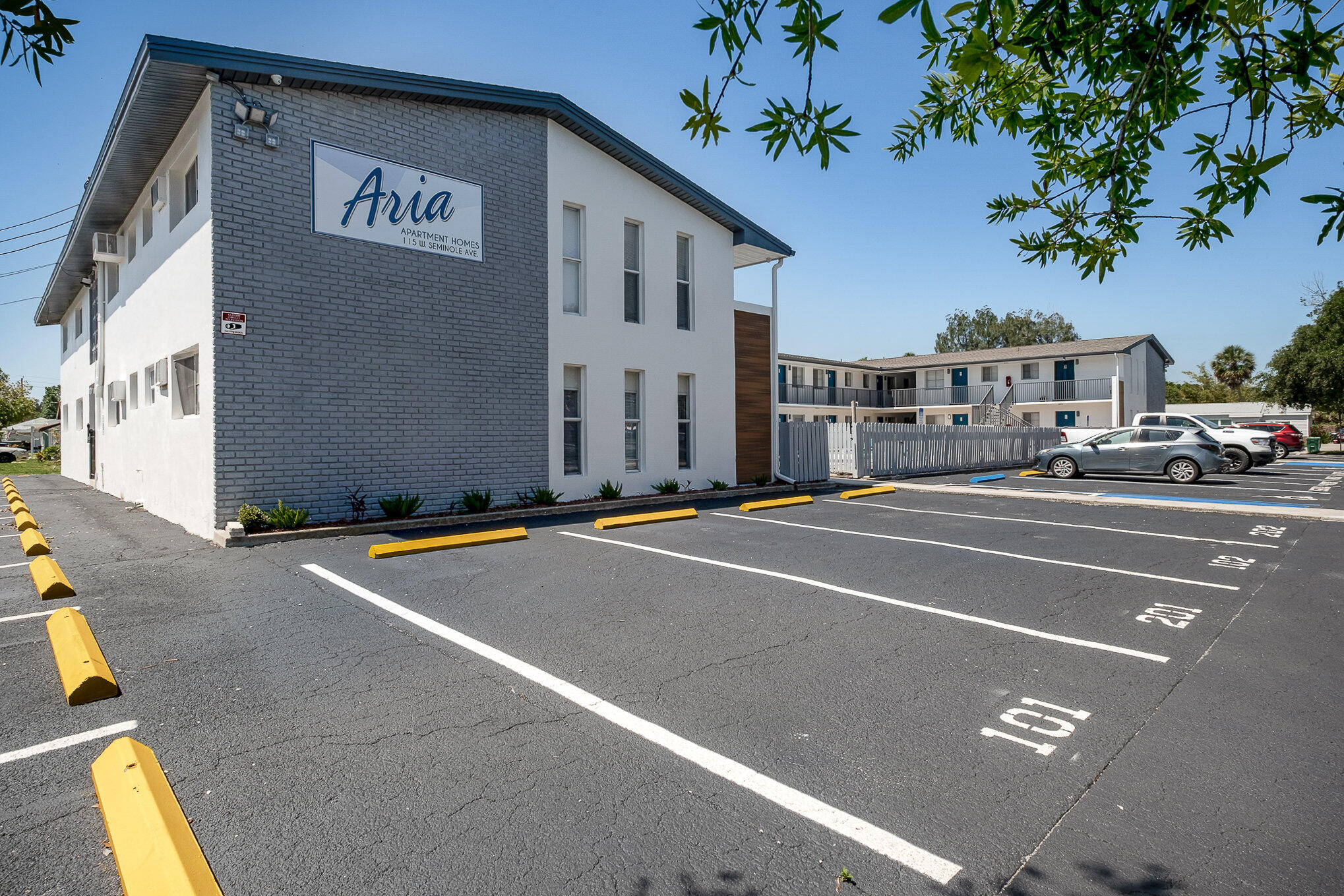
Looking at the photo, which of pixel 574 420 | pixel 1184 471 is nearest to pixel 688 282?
pixel 574 420

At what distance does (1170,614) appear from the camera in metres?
5.93

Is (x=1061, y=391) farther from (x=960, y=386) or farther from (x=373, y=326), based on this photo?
(x=373, y=326)

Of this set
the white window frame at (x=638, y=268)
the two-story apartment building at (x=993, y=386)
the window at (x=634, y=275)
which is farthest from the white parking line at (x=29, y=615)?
the two-story apartment building at (x=993, y=386)

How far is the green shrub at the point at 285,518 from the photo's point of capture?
938 centimetres

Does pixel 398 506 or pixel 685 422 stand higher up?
pixel 685 422

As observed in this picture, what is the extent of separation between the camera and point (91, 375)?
63.2 feet

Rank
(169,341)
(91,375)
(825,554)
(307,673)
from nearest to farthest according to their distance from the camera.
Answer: (307,673) → (825,554) → (169,341) → (91,375)

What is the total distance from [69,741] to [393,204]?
30.0 ft

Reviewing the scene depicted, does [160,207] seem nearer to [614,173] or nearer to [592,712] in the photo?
[614,173]

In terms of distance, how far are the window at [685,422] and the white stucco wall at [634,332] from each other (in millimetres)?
160

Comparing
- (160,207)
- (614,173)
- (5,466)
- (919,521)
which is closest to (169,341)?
(160,207)

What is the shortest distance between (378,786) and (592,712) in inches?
45.8

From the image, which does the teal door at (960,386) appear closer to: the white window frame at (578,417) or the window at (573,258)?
the window at (573,258)

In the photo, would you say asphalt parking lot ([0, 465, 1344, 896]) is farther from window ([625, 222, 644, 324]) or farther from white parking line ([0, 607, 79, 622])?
window ([625, 222, 644, 324])
